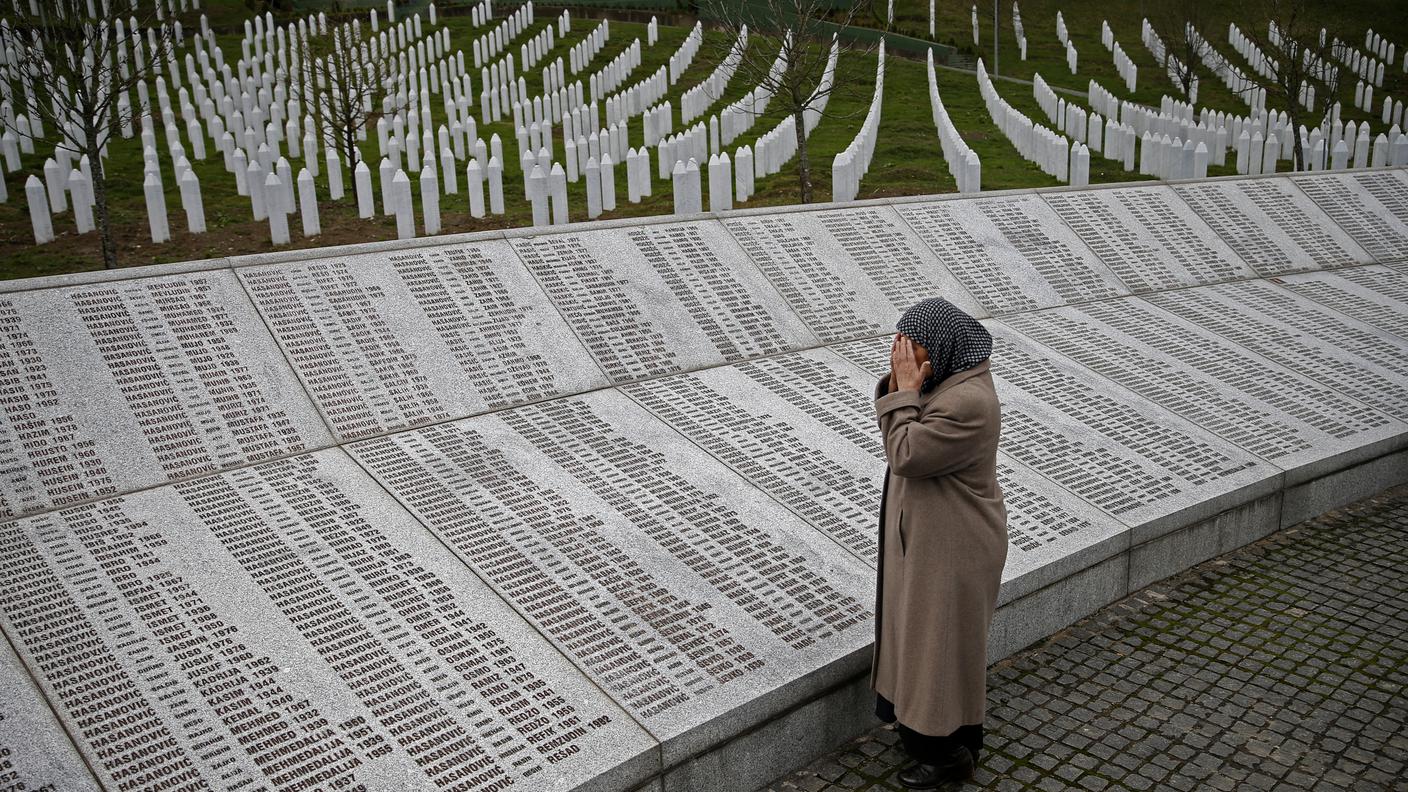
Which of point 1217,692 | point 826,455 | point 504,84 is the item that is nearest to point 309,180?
point 826,455

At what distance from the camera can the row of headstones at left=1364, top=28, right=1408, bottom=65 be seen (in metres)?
38.7

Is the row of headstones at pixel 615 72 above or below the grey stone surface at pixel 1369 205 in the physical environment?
above

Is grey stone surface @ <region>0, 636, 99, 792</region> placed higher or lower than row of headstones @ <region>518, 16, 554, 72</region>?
lower

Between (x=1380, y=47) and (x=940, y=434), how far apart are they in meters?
44.1

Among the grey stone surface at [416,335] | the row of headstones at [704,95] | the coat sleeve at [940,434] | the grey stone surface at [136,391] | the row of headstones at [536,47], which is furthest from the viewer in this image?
the row of headstones at [536,47]

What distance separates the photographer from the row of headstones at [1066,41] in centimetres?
4003

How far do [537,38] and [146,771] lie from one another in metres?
35.4

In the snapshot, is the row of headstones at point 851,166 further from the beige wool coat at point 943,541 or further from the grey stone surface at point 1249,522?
the beige wool coat at point 943,541

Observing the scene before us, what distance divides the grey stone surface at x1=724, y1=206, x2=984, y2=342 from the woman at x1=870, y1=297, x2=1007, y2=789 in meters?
3.61

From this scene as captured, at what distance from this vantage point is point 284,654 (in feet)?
14.1

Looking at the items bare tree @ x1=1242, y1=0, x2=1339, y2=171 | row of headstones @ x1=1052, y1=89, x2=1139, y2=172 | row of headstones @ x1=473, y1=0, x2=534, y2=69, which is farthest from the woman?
row of headstones @ x1=473, y1=0, x2=534, y2=69

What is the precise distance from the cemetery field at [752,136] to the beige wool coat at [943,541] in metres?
11.0

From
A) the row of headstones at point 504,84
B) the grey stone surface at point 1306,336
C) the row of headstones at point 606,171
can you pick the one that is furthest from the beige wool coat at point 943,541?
the row of headstones at point 504,84

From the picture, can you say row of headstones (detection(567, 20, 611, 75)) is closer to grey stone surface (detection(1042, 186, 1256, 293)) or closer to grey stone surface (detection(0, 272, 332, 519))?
grey stone surface (detection(1042, 186, 1256, 293))
